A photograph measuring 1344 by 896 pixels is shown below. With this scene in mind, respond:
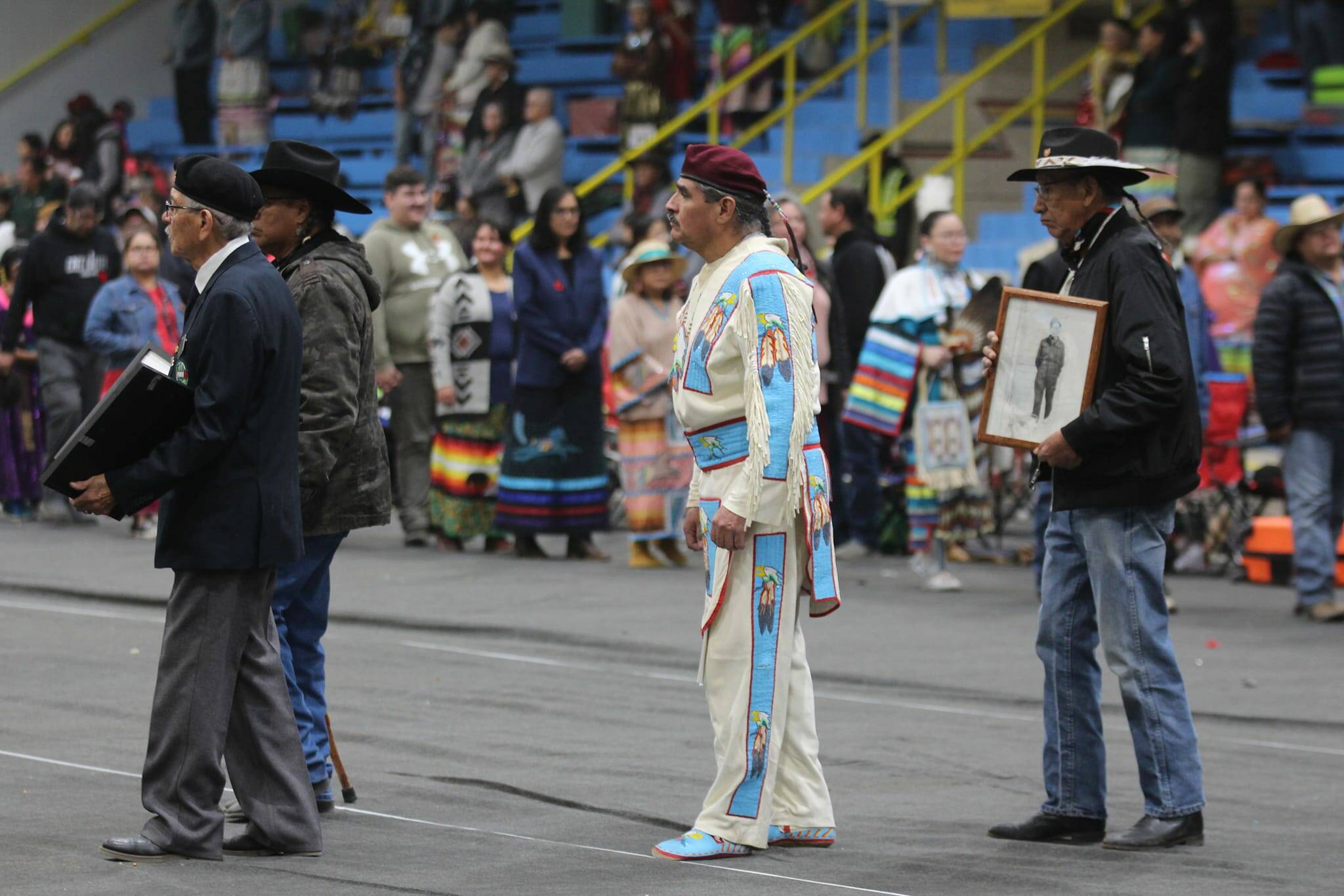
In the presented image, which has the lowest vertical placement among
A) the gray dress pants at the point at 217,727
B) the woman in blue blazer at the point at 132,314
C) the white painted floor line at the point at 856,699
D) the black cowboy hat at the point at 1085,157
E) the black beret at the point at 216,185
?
the white painted floor line at the point at 856,699

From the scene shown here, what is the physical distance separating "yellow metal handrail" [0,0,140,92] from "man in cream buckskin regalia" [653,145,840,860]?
24720 mm

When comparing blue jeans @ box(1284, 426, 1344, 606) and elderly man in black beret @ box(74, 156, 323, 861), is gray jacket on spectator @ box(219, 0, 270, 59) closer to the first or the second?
blue jeans @ box(1284, 426, 1344, 606)

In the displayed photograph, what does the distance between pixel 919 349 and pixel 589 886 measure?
7.09 m

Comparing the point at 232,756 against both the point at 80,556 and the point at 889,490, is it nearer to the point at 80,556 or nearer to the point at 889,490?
the point at 80,556

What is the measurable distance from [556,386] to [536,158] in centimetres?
820

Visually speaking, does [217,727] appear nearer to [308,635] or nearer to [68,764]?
[308,635]

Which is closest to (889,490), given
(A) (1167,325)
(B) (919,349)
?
(B) (919,349)

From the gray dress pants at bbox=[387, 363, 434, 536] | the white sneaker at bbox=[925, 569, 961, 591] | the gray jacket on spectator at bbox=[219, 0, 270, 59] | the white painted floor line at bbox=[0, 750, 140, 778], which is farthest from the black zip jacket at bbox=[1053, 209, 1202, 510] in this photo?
the gray jacket on spectator at bbox=[219, 0, 270, 59]

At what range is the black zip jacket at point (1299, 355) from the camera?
37.4 ft

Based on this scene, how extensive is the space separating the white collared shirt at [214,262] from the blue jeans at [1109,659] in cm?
250

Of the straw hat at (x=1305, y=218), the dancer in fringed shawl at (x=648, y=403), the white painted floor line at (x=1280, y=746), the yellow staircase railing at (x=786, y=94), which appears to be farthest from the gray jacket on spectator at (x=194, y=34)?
the white painted floor line at (x=1280, y=746)

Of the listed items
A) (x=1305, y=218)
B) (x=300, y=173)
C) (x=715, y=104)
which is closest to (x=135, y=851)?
(x=300, y=173)

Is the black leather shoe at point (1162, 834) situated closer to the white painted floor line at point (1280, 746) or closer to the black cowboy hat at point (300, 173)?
the white painted floor line at point (1280, 746)

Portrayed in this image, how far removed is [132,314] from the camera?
13.9 m
